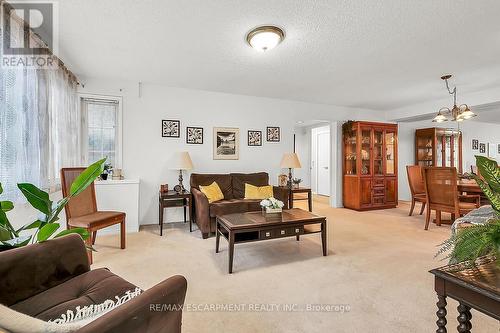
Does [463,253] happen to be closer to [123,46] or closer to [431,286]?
[431,286]

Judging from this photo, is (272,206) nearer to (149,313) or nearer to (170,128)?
(149,313)

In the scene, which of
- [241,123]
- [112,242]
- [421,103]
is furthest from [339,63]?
[112,242]

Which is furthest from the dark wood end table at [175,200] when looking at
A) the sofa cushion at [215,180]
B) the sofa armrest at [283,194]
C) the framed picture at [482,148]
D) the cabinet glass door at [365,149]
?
the framed picture at [482,148]

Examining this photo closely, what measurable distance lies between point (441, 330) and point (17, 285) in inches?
76.6

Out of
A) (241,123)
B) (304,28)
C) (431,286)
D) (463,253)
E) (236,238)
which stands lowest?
(431,286)

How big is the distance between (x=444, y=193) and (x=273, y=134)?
3.08 m

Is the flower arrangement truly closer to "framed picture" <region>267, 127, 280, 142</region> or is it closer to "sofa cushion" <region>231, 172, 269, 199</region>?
"sofa cushion" <region>231, 172, 269, 199</region>

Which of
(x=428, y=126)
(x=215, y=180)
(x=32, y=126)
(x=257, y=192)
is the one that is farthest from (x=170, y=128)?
(x=428, y=126)

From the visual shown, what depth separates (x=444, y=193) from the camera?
3.89 m

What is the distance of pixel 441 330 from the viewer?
0.99 meters

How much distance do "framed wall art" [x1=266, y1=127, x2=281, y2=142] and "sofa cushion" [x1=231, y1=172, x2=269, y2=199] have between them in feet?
2.74

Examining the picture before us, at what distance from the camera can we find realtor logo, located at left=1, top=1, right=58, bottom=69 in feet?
6.54

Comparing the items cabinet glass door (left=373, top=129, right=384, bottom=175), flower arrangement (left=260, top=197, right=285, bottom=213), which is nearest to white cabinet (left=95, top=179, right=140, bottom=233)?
flower arrangement (left=260, top=197, right=285, bottom=213)

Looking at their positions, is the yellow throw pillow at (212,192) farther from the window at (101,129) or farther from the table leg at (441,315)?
the table leg at (441,315)
